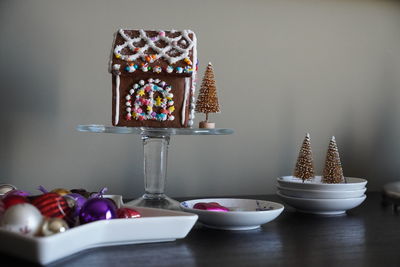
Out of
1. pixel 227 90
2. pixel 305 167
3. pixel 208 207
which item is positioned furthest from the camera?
pixel 227 90

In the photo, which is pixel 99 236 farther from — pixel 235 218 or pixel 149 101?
pixel 149 101

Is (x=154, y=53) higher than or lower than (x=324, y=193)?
higher

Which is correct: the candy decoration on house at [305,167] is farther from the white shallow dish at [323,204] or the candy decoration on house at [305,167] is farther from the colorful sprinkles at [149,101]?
the colorful sprinkles at [149,101]

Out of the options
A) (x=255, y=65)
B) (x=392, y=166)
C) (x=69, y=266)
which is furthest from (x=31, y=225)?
(x=392, y=166)

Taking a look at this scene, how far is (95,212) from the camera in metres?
0.73

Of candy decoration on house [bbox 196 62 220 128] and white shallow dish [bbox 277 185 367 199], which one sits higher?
candy decoration on house [bbox 196 62 220 128]

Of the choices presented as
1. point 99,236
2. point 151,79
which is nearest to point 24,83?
point 151,79

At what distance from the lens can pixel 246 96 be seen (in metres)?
1.39

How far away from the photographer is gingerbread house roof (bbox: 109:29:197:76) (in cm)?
101

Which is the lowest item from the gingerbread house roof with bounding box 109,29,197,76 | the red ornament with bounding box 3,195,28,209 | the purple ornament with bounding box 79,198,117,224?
the purple ornament with bounding box 79,198,117,224

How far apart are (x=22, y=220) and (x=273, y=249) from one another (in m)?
0.36

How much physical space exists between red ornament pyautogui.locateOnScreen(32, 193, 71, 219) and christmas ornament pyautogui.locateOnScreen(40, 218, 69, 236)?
7 cm

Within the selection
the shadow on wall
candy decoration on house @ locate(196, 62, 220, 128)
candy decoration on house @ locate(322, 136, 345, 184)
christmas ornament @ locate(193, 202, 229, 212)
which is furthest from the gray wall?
christmas ornament @ locate(193, 202, 229, 212)

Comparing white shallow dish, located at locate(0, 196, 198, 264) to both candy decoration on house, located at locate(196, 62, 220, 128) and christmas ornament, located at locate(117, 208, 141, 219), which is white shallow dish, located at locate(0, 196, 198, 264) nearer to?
christmas ornament, located at locate(117, 208, 141, 219)
